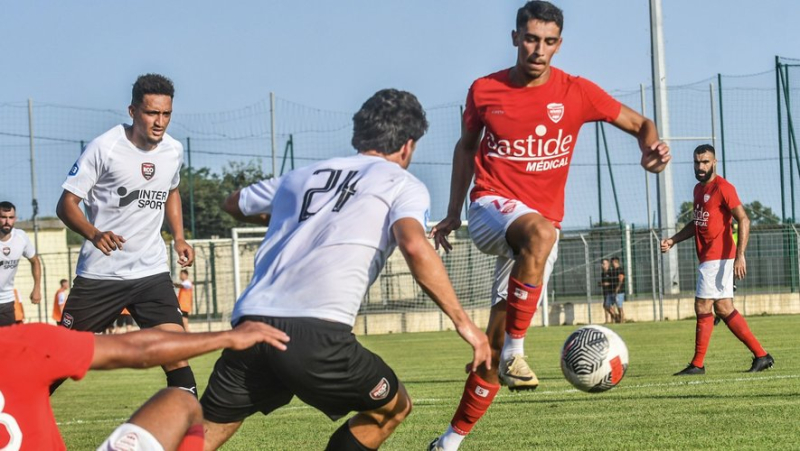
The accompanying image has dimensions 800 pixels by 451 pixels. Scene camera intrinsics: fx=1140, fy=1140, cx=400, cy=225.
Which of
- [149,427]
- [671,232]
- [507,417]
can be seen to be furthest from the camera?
[671,232]

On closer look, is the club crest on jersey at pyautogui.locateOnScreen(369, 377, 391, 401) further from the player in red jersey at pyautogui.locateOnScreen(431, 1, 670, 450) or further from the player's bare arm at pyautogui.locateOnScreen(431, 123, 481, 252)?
the player's bare arm at pyautogui.locateOnScreen(431, 123, 481, 252)

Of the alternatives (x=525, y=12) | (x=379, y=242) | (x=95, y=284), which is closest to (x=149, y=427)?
(x=379, y=242)

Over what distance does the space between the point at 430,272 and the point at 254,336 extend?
85 cm

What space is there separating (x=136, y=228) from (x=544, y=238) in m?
3.37

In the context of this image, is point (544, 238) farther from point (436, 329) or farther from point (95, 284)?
point (436, 329)

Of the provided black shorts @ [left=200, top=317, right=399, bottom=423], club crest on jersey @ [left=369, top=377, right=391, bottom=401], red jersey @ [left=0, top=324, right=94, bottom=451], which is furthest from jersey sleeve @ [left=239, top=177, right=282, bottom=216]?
red jersey @ [left=0, top=324, right=94, bottom=451]

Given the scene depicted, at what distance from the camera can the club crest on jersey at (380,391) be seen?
16.4ft

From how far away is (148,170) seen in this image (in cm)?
840

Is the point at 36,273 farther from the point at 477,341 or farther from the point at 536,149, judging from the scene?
the point at 477,341

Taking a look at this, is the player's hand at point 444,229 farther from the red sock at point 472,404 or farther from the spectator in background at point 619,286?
the spectator in background at point 619,286

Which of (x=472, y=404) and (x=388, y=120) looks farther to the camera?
(x=472, y=404)

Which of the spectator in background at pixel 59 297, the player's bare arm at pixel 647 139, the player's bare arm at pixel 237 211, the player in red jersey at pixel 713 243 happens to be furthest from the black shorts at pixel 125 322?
the player's bare arm at pixel 237 211

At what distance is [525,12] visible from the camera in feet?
22.5

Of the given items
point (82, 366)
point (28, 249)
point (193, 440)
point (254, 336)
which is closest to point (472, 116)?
point (254, 336)
